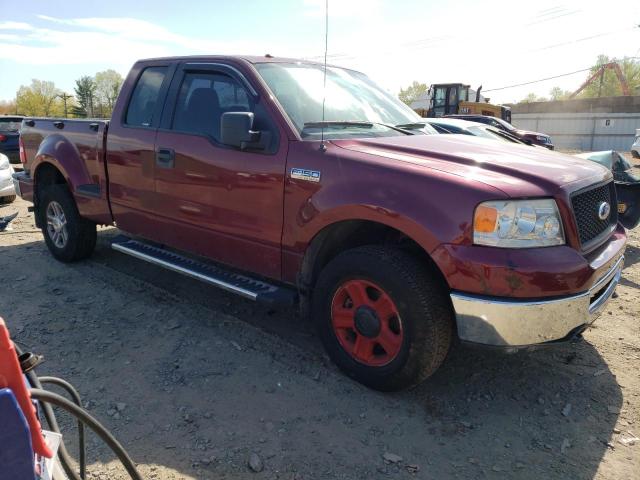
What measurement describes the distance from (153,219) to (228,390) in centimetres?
180

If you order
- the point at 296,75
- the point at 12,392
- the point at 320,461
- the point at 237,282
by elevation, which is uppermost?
the point at 296,75

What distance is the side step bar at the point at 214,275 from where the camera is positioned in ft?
11.2

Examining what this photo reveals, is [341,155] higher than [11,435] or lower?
higher

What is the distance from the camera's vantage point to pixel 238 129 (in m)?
3.25

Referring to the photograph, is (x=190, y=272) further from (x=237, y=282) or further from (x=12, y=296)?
(x=12, y=296)

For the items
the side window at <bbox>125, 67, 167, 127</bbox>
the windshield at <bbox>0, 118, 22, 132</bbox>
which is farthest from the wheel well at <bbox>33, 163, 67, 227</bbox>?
the windshield at <bbox>0, 118, 22, 132</bbox>

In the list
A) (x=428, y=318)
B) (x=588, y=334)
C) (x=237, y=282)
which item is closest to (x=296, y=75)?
(x=237, y=282)

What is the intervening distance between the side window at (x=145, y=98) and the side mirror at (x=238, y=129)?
4.15ft

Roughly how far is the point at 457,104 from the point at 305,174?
21.6 m

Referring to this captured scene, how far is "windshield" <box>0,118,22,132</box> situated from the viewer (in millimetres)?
14070

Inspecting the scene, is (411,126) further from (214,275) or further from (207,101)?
(214,275)

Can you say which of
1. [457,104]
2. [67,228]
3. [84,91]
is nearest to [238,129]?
[67,228]

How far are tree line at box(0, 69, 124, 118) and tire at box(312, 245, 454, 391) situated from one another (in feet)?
159

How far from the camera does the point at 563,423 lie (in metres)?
2.88
